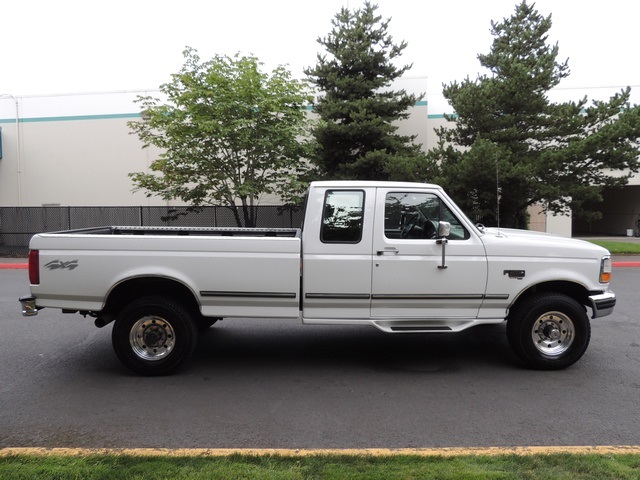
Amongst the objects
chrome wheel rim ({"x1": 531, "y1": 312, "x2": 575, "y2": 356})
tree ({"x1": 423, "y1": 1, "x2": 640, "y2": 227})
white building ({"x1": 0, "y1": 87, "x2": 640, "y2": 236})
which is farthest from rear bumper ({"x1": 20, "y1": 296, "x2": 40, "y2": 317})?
white building ({"x1": 0, "y1": 87, "x2": 640, "y2": 236})

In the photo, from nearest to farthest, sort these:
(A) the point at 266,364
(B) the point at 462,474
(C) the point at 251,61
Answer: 1. (B) the point at 462,474
2. (A) the point at 266,364
3. (C) the point at 251,61

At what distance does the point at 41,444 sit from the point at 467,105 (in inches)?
607

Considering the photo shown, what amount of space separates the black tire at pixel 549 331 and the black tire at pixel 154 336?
348 centimetres

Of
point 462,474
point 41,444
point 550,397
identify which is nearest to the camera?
point 462,474

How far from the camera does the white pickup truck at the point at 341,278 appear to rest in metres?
5.07

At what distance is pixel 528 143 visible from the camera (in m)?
16.7

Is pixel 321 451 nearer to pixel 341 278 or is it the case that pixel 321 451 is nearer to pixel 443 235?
pixel 341 278

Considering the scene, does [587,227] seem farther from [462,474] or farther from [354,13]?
[462,474]

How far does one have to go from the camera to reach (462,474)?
3090 millimetres

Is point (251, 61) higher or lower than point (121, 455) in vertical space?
higher

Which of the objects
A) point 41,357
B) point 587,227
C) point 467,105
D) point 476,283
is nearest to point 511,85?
point 467,105

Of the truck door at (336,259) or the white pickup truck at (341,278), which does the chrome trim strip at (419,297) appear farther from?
the truck door at (336,259)

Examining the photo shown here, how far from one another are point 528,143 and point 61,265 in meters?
15.7

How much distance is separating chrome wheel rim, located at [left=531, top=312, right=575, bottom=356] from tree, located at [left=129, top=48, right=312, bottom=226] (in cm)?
1128
